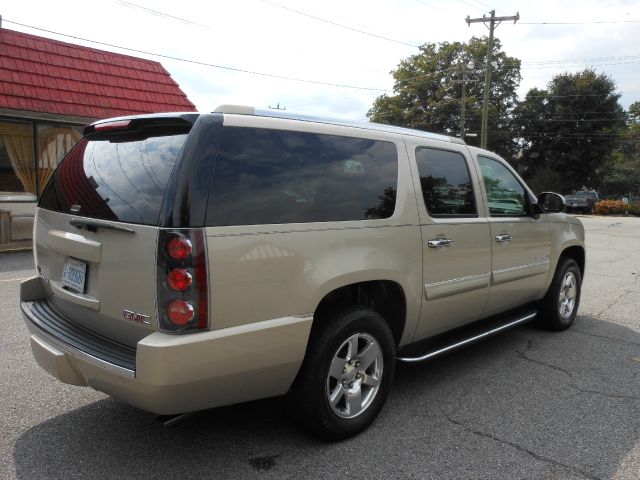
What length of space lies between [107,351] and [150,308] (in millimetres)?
418

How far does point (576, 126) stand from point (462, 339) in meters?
48.5

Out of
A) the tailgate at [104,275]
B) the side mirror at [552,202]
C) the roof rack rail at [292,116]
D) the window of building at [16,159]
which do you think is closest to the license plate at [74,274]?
the tailgate at [104,275]

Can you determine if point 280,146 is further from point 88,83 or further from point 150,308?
point 88,83

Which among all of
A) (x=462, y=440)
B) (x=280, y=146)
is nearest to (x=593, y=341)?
(x=462, y=440)

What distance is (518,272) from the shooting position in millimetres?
4520

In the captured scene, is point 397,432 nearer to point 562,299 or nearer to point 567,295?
point 562,299

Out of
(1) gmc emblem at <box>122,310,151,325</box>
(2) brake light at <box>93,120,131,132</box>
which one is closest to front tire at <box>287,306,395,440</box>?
(1) gmc emblem at <box>122,310,151,325</box>

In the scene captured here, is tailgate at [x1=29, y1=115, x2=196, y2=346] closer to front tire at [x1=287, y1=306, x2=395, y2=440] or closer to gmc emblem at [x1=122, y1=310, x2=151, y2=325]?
gmc emblem at [x1=122, y1=310, x2=151, y2=325]

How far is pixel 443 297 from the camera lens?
12.0 feet

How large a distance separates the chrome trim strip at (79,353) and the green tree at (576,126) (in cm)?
4690

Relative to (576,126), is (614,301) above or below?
below

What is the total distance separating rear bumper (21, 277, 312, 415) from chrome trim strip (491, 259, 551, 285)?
7.02ft

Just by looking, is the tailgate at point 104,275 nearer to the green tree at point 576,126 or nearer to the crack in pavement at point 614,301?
the crack in pavement at point 614,301

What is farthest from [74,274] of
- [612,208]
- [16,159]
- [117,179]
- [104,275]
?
[612,208]
